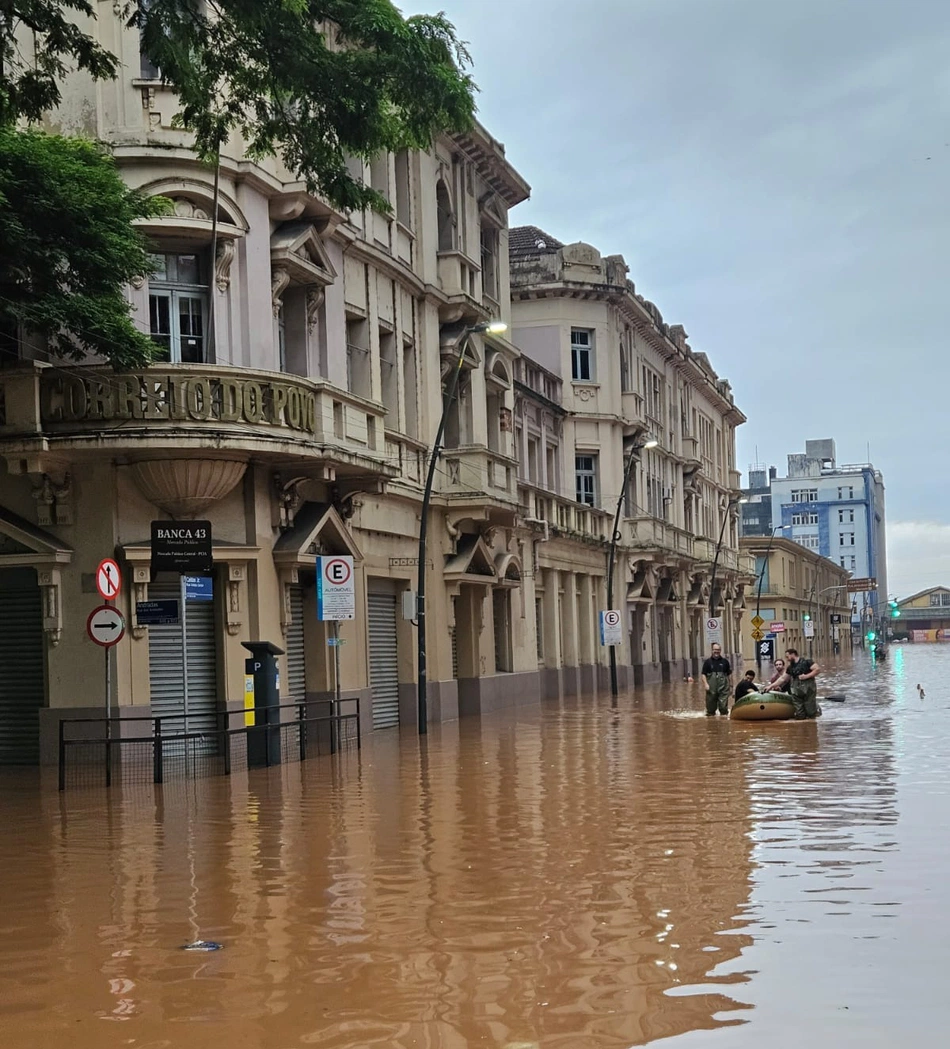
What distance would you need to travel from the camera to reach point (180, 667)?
24.3 metres

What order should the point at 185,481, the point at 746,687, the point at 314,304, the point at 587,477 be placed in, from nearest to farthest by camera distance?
the point at 185,481 < the point at 314,304 < the point at 746,687 < the point at 587,477

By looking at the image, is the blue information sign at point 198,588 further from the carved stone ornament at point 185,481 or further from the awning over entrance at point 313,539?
the awning over entrance at point 313,539

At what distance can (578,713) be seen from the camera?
37.7 meters

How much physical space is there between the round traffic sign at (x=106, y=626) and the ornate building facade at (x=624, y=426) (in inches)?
1111

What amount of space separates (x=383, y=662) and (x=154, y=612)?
33.1ft

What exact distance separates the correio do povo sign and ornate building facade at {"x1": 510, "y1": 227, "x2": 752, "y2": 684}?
81.1 ft

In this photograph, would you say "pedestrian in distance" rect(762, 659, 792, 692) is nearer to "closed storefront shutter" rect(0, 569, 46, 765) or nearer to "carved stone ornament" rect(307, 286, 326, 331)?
"carved stone ornament" rect(307, 286, 326, 331)

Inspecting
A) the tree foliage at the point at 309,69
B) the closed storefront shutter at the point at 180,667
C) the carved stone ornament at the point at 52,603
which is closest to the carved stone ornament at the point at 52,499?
the carved stone ornament at the point at 52,603

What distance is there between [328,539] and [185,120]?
41.1 feet

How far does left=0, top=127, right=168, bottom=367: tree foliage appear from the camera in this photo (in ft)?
66.6

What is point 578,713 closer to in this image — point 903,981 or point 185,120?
point 185,120

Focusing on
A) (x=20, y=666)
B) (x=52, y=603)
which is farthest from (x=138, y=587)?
(x=20, y=666)

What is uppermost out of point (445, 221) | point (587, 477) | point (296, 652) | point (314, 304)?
point (445, 221)

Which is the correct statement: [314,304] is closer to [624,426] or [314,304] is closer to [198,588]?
[198,588]
